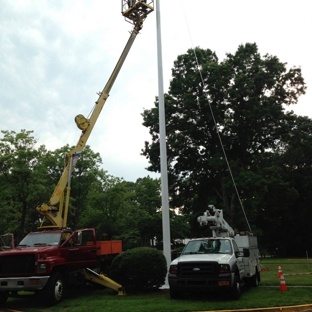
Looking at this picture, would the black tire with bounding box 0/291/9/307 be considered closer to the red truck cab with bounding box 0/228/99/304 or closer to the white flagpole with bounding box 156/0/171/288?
the red truck cab with bounding box 0/228/99/304

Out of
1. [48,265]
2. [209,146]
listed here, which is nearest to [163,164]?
[48,265]

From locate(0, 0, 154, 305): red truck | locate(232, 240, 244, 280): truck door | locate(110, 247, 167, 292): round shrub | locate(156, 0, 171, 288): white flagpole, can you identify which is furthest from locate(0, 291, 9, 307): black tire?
locate(232, 240, 244, 280): truck door

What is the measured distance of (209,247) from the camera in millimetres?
11453

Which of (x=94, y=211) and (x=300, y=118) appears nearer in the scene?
(x=300, y=118)

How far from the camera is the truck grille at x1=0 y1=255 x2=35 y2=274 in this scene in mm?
10148

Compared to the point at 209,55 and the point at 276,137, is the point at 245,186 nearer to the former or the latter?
the point at 276,137

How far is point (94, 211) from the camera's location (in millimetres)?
34906

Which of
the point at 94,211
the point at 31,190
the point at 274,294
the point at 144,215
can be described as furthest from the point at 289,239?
the point at 274,294

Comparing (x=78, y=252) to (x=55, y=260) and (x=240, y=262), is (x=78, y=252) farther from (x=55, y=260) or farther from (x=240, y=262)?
(x=240, y=262)

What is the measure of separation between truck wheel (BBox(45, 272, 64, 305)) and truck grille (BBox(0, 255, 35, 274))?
2.12 feet

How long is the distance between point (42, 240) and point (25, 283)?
6.81ft

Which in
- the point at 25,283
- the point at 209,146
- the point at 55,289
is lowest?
the point at 55,289

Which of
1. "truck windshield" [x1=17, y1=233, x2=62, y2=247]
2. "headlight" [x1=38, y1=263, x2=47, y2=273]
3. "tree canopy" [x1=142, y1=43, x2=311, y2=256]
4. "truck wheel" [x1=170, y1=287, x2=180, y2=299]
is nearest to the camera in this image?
"headlight" [x1=38, y1=263, x2=47, y2=273]

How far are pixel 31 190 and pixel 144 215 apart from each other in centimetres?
2233
